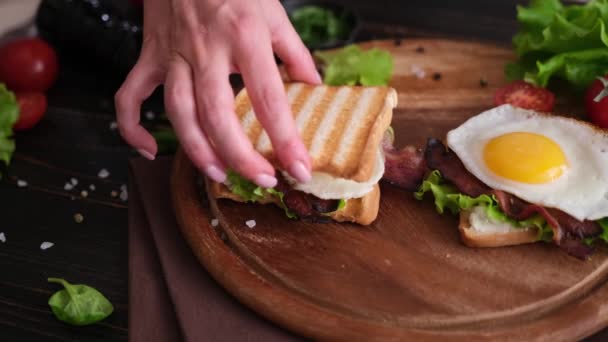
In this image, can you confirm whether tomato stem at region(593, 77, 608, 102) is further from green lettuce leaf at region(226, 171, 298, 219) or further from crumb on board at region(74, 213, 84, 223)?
crumb on board at region(74, 213, 84, 223)

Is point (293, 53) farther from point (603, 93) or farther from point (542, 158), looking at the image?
point (603, 93)

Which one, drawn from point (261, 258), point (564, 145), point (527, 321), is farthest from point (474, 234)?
point (261, 258)

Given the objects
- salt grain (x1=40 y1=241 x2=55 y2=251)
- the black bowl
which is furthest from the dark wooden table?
the black bowl

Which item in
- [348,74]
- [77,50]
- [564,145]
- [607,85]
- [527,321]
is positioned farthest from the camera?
[77,50]

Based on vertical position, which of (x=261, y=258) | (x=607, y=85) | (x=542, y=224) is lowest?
(x=261, y=258)


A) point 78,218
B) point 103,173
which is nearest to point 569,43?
point 103,173

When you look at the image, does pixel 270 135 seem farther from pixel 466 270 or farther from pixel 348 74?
pixel 348 74
